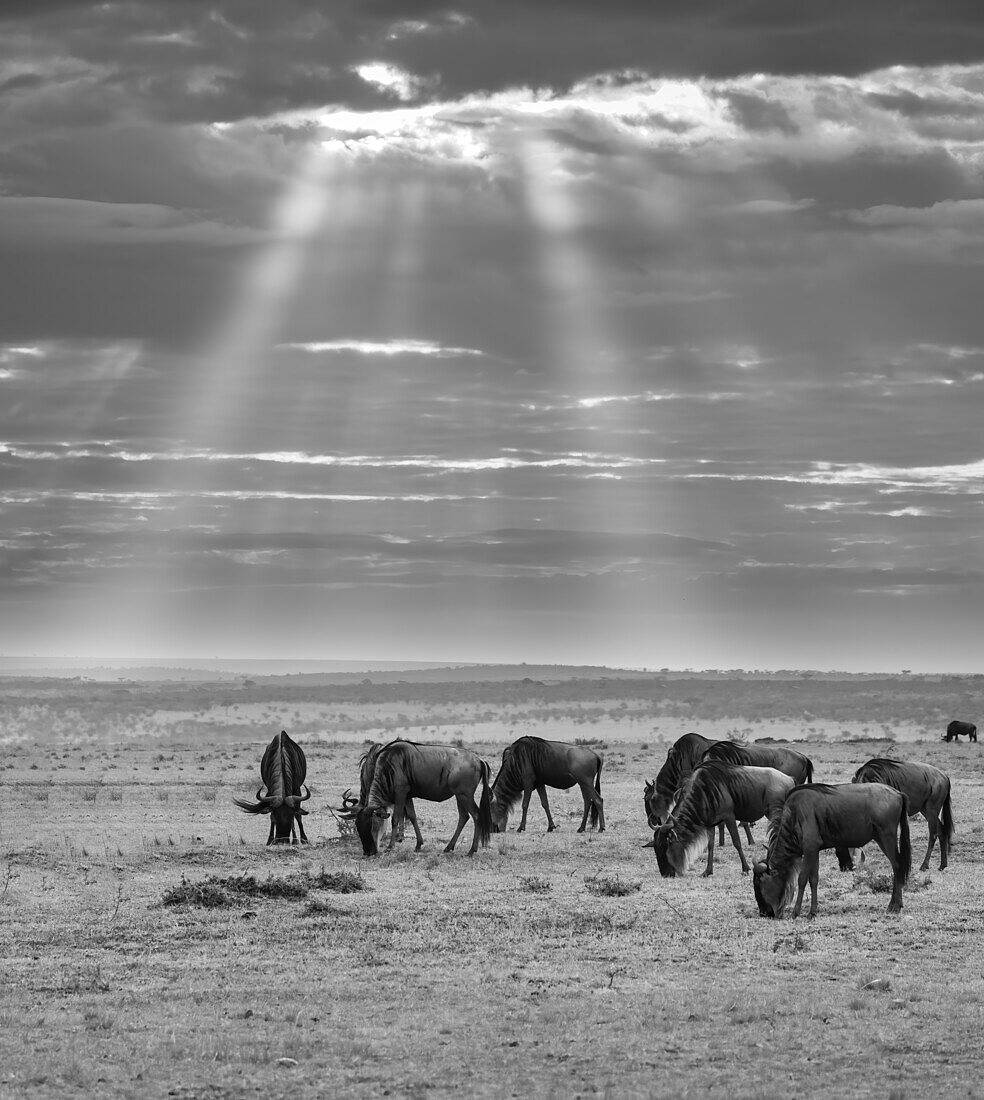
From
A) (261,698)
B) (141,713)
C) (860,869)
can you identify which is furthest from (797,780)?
(261,698)

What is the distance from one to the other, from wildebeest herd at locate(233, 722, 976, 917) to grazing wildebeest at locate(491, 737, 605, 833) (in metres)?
0.03

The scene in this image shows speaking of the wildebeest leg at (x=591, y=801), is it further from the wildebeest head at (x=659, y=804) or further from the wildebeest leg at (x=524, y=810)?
the wildebeest head at (x=659, y=804)

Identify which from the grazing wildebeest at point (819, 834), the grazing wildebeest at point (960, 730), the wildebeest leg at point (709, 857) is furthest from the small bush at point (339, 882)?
the grazing wildebeest at point (960, 730)

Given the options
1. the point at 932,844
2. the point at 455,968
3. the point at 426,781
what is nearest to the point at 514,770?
the point at 426,781

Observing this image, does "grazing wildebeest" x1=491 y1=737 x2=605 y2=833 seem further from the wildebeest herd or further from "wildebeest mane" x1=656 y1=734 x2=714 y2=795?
"wildebeest mane" x1=656 y1=734 x2=714 y2=795

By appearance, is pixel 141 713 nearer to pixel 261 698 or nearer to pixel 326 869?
→ pixel 261 698

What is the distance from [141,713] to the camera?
9169 centimetres

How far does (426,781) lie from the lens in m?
24.6

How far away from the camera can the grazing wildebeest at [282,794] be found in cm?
2609

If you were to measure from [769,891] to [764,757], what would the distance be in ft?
24.1

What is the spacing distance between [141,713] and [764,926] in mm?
79064

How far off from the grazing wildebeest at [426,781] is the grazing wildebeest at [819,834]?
740 cm

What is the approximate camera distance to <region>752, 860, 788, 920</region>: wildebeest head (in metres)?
17.7

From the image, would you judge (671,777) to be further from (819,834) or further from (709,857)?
(819,834)
